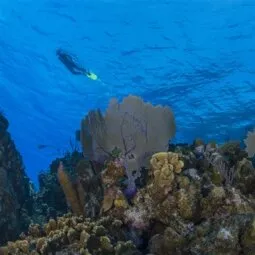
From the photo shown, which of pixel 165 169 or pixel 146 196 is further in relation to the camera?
pixel 146 196

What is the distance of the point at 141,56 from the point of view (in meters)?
22.0

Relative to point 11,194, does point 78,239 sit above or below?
below

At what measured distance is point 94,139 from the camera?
258 inches

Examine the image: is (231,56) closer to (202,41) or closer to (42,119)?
(202,41)

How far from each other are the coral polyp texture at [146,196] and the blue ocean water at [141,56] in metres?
11.7

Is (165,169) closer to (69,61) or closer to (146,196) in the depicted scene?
(146,196)

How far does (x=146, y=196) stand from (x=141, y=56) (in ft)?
56.6

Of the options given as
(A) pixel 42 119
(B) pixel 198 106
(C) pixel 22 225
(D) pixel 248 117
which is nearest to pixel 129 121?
(C) pixel 22 225

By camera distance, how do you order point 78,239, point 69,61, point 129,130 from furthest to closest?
point 69,61 < point 129,130 < point 78,239

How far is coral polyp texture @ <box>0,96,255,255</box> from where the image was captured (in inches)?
183

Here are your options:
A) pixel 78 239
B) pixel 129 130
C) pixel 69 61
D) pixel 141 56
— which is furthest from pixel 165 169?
pixel 141 56

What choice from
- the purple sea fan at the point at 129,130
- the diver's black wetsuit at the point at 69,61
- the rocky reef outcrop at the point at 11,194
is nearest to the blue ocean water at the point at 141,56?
the diver's black wetsuit at the point at 69,61

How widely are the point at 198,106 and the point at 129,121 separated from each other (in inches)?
880

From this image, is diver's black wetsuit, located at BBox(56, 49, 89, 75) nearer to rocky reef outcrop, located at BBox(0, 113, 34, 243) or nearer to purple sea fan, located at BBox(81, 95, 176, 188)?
rocky reef outcrop, located at BBox(0, 113, 34, 243)
